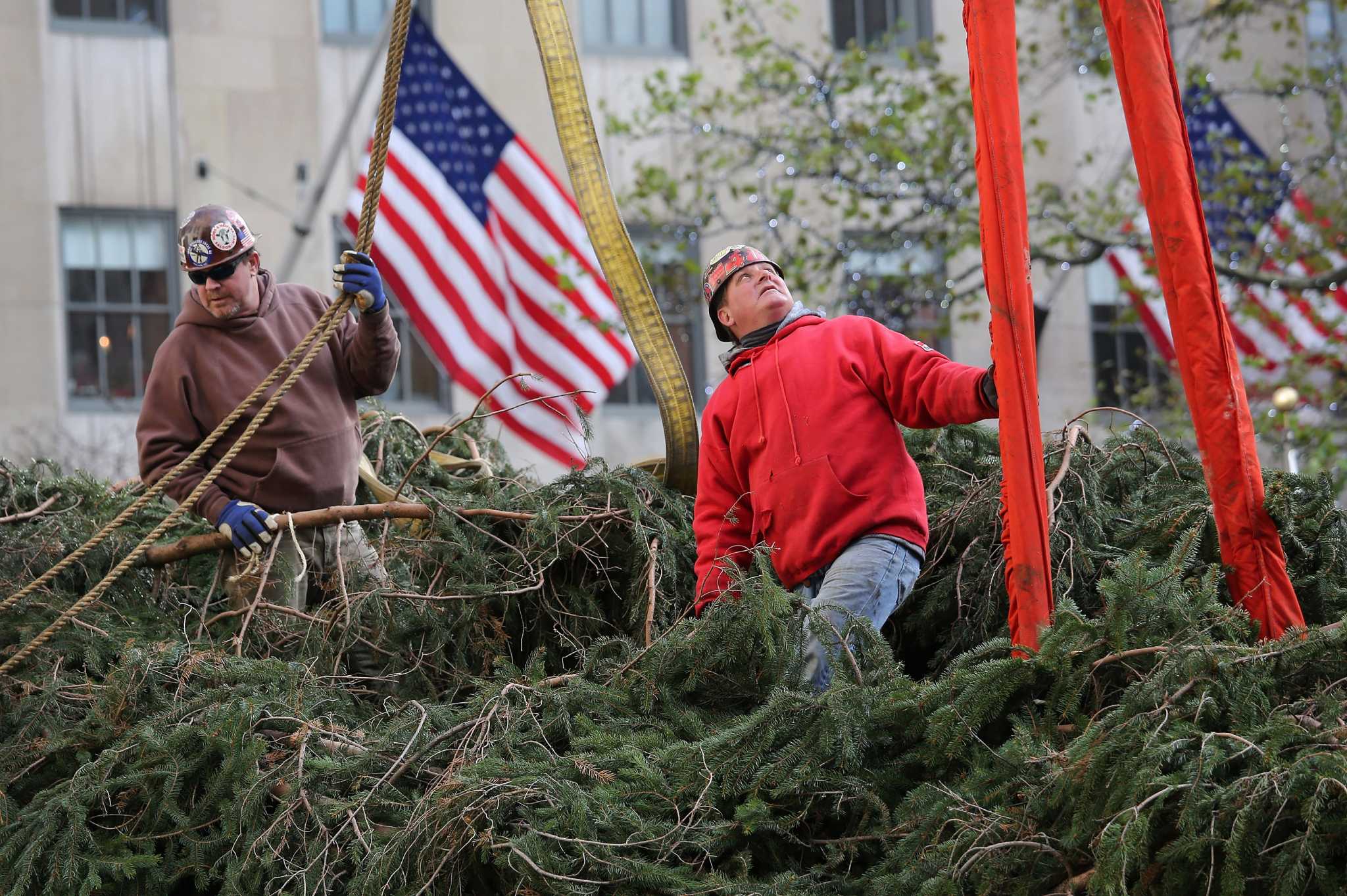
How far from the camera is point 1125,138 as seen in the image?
1714cm

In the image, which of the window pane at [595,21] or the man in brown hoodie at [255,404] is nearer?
the man in brown hoodie at [255,404]

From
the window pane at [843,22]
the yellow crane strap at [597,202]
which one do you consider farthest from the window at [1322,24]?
the yellow crane strap at [597,202]

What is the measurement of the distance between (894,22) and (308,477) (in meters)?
13.0

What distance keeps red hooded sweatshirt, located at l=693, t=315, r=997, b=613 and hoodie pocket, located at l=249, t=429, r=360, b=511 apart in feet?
4.75

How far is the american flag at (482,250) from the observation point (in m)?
10.7

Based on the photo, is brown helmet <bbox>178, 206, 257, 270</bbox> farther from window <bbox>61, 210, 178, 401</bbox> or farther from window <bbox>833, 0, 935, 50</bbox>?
window <bbox>833, 0, 935, 50</bbox>

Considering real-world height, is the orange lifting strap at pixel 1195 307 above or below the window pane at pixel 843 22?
below

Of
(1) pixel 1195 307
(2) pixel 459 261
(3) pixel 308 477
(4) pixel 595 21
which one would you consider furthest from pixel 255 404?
(4) pixel 595 21

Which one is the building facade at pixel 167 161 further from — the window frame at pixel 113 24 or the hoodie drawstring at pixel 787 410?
the hoodie drawstring at pixel 787 410

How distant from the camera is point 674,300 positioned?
14547 mm

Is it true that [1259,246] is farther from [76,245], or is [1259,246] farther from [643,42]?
[76,245]

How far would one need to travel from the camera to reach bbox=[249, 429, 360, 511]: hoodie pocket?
5.59m

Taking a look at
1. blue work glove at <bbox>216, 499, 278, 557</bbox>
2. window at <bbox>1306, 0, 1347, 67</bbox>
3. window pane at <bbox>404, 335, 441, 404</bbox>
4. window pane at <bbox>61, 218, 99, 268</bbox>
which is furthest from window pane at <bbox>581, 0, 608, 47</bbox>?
blue work glove at <bbox>216, 499, 278, 557</bbox>

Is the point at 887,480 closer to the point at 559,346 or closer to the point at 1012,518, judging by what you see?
the point at 1012,518
